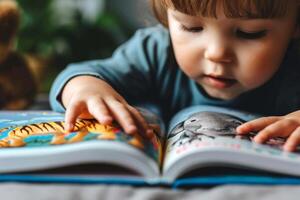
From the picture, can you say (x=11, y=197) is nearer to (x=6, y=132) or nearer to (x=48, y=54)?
(x=6, y=132)

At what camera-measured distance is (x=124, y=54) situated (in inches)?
40.9

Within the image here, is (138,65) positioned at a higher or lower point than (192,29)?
lower

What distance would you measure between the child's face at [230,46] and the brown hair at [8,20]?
413 millimetres

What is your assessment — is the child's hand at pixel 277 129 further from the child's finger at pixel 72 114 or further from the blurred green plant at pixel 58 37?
the blurred green plant at pixel 58 37

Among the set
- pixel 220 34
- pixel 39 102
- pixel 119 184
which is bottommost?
pixel 39 102

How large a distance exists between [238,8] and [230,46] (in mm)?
66

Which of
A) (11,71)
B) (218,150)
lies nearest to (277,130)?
(218,150)

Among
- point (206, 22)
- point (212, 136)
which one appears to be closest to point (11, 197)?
point (212, 136)

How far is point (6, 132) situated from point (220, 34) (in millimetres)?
356

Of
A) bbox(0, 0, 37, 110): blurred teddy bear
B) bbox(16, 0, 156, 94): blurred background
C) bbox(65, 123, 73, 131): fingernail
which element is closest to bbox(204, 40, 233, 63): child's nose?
bbox(65, 123, 73, 131): fingernail

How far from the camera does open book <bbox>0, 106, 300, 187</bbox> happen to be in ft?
1.96

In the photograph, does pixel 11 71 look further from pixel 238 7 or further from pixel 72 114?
pixel 238 7

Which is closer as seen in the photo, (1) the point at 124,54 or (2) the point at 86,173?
(2) the point at 86,173

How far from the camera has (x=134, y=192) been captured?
1.94 ft
